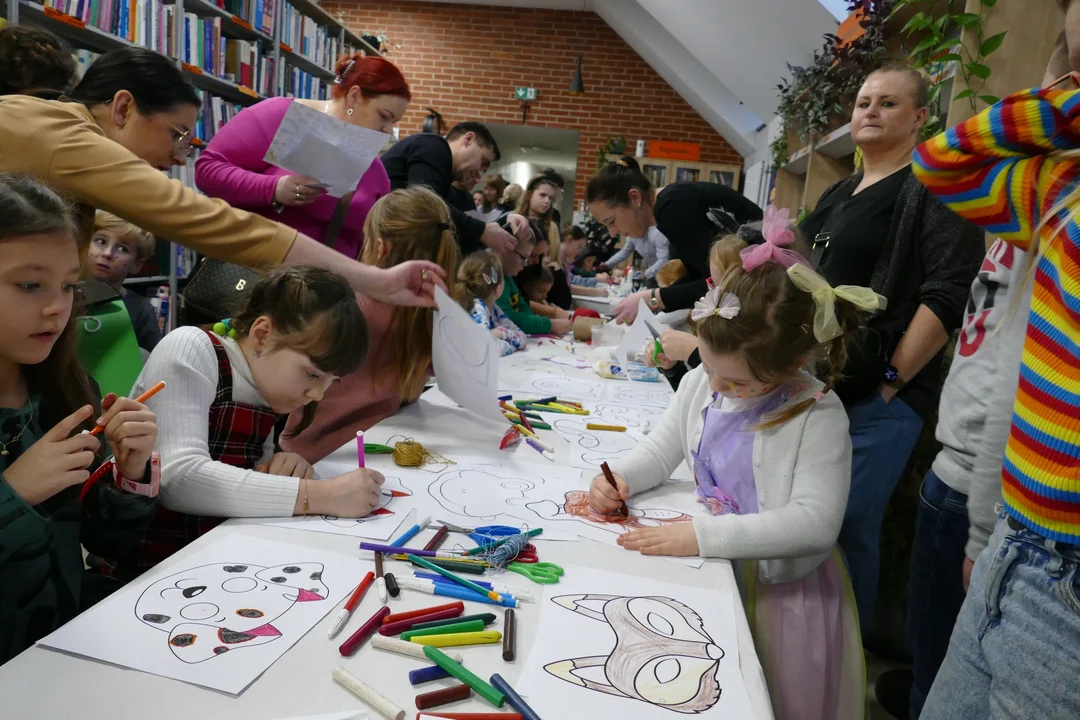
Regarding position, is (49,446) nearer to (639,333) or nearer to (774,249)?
(774,249)

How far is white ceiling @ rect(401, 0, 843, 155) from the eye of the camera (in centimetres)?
382

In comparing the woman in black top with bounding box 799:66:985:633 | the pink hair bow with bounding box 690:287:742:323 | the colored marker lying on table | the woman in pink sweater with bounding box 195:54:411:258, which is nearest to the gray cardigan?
the woman in black top with bounding box 799:66:985:633

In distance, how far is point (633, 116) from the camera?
7.38 meters

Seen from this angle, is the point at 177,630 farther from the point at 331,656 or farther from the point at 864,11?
the point at 864,11

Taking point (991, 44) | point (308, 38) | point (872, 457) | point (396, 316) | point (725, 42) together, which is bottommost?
point (872, 457)

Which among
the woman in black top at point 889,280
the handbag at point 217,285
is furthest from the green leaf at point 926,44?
the handbag at point 217,285

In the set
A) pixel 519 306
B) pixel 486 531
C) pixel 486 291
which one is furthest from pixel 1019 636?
pixel 519 306

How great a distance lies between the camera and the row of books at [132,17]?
9.20ft

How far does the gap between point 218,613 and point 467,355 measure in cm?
75

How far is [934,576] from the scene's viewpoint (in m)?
1.30

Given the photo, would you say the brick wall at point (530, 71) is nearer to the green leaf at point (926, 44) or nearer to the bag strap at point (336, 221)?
the green leaf at point (926, 44)

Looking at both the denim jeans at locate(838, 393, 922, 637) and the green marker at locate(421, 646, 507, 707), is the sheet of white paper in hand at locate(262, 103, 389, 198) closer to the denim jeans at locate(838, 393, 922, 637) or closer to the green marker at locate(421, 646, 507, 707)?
the green marker at locate(421, 646, 507, 707)

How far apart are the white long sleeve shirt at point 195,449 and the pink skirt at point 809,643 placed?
2.50 ft

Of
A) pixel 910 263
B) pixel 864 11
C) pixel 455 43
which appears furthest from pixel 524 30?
pixel 910 263
